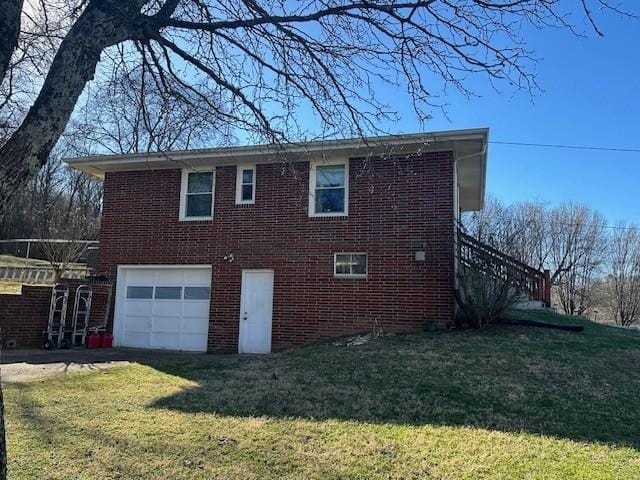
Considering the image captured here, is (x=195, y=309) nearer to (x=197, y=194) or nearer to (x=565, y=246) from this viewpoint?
(x=197, y=194)

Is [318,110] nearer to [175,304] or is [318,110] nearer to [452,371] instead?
[452,371]

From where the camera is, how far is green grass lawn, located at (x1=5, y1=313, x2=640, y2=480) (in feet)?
15.5

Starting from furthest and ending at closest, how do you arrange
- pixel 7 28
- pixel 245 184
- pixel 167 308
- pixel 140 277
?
pixel 140 277, pixel 167 308, pixel 245 184, pixel 7 28

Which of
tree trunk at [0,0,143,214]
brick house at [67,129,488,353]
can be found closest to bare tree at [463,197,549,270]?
brick house at [67,129,488,353]

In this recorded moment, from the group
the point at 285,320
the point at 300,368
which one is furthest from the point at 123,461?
the point at 285,320

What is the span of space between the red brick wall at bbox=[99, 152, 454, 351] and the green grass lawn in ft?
6.38

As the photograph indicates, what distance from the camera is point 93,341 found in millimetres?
13148

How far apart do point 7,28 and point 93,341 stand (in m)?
11.2

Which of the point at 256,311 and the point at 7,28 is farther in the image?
the point at 256,311

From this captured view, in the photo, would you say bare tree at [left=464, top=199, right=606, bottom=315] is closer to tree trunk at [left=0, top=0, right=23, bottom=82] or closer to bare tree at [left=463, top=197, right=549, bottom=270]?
bare tree at [left=463, top=197, right=549, bottom=270]

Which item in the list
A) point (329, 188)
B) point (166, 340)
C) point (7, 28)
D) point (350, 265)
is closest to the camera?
point (7, 28)

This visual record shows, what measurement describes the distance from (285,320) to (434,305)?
3496 mm

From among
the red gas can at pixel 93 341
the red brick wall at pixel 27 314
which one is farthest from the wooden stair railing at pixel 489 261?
the red brick wall at pixel 27 314

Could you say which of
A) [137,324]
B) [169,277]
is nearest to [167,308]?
[169,277]
